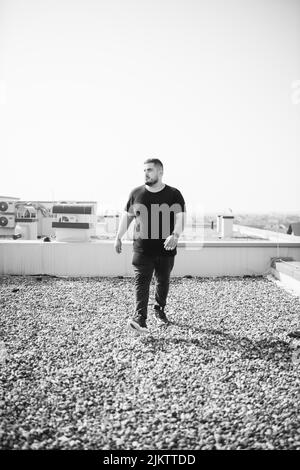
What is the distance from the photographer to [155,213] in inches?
139

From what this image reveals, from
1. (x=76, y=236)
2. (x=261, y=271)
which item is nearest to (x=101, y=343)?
(x=76, y=236)

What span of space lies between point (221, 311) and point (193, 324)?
0.83 meters

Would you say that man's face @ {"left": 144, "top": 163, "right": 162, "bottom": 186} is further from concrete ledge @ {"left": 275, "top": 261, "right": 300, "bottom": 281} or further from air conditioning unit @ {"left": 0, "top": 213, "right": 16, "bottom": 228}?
air conditioning unit @ {"left": 0, "top": 213, "right": 16, "bottom": 228}

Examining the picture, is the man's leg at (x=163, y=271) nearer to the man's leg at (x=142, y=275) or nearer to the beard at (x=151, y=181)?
the man's leg at (x=142, y=275)

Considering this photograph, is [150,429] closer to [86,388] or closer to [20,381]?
[86,388]

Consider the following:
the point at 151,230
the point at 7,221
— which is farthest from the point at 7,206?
the point at 151,230

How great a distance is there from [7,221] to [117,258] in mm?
8012

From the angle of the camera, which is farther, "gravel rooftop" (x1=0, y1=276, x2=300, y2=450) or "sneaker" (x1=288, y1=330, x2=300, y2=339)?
"sneaker" (x1=288, y1=330, x2=300, y2=339)

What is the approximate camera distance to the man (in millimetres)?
3621

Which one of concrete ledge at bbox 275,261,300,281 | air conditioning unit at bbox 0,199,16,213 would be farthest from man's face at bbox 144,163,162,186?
air conditioning unit at bbox 0,199,16,213

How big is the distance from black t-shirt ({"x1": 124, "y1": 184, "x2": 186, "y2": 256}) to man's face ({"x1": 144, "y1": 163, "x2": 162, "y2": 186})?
0.38 ft

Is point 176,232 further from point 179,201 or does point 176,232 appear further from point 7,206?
point 7,206

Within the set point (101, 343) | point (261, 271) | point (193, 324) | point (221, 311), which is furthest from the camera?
point (261, 271)

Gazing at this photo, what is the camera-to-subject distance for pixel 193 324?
14.1ft
